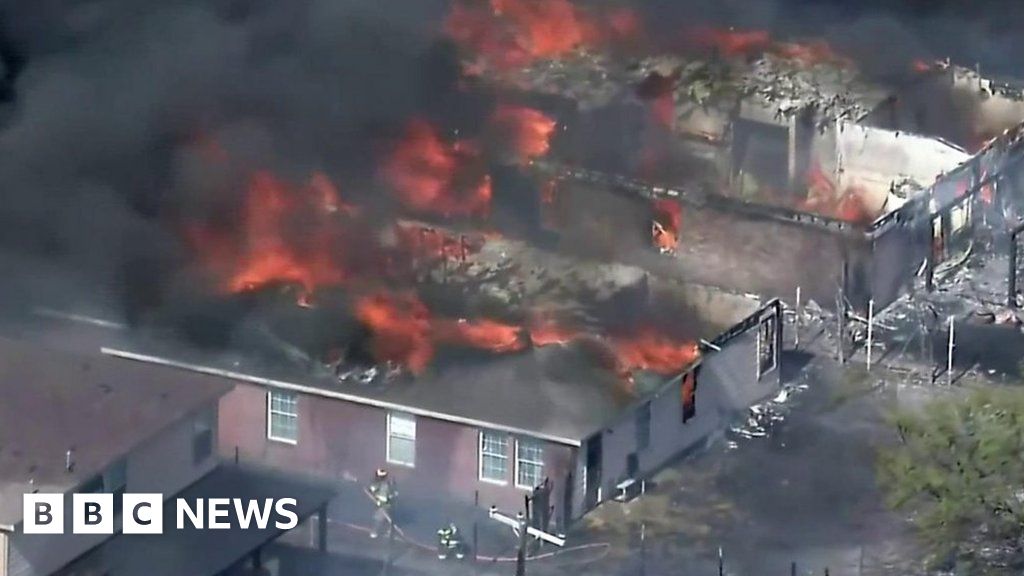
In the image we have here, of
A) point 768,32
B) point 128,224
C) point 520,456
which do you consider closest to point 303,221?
point 128,224

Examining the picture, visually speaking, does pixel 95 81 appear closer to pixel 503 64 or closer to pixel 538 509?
pixel 503 64

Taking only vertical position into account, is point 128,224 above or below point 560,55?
below

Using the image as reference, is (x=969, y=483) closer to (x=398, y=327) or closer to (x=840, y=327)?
(x=840, y=327)

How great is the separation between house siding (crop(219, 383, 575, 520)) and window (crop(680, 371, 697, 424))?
0.56 metres

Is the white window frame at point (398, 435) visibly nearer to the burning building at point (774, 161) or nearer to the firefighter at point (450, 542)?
the firefighter at point (450, 542)

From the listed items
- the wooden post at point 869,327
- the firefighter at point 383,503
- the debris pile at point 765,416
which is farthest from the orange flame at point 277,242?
the wooden post at point 869,327

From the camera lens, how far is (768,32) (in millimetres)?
12836

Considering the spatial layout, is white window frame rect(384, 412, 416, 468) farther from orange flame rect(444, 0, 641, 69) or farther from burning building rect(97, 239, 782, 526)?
orange flame rect(444, 0, 641, 69)

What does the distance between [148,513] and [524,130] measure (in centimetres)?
230

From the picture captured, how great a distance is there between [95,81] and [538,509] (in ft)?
7.86

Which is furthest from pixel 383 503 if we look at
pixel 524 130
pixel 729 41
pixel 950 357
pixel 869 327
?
pixel 729 41

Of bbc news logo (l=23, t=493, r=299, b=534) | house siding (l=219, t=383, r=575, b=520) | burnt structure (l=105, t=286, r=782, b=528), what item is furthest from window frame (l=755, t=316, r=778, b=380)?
bbc news logo (l=23, t=493, r=299, b=534)

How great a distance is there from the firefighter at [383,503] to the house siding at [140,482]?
569mm

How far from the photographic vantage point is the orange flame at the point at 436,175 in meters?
11.6
